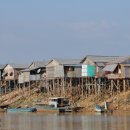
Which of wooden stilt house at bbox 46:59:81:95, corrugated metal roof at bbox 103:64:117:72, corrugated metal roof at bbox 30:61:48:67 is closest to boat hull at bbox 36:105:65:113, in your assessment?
wooden stilt house at bbox 46:59:81:95

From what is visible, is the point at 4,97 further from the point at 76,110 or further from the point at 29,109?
the point at 76,110

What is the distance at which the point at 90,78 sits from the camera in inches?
3098

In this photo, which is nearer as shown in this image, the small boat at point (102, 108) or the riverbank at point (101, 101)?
the small boat at point (102, 108)

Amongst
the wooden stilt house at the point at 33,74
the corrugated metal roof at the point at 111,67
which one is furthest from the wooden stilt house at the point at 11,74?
the corrugated metal roof at the point at 111,67

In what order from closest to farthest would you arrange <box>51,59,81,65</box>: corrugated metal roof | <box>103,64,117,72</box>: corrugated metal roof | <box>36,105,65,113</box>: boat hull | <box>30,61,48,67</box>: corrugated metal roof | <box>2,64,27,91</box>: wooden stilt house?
1. <box>36,105,65,113</box>: boat hull
2. <box>103,64,117,72</box>: corrugated metal roof
3. <box>51,59,81,65</box>: corrugated metal roof
4. <box>30,61,48,67</box>: corrugated metal roof
5. <box>2,64,27,91</box>: wooden stilt house

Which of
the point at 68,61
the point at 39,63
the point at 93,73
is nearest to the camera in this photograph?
the point at 93,73

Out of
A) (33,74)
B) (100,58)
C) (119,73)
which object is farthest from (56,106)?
(33,74)

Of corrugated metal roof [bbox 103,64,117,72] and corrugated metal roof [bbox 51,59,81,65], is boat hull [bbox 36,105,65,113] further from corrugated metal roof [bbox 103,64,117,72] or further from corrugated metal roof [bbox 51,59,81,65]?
corrugated metal roof [bbox 51,59,81,65]

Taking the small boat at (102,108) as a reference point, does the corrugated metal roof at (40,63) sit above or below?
above

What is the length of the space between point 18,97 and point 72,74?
14.5m

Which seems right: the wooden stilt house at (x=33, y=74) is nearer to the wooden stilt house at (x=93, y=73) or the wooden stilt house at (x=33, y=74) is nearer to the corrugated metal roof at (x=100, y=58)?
the wooden stilt house at (x=93, y=73)

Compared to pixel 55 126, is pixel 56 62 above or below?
above

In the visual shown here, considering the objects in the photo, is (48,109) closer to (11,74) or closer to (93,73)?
(93,73)

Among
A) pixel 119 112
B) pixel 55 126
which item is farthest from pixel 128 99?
pixel 55 126
